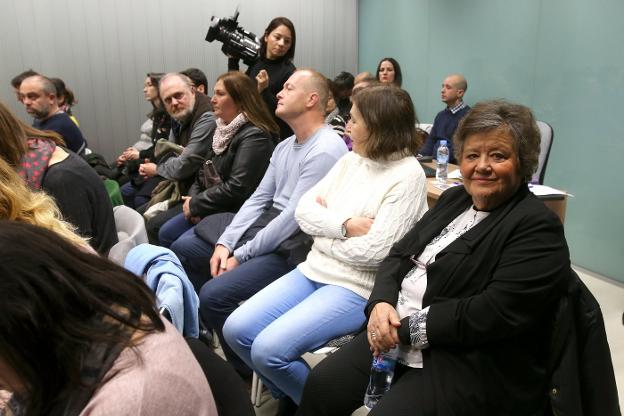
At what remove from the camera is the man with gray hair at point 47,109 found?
3381mm

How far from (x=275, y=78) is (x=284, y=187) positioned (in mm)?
1552

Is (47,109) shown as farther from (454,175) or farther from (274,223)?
(454,175)

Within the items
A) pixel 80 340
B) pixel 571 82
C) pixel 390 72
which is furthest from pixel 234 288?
pixel 390 72

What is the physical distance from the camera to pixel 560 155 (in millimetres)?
3852

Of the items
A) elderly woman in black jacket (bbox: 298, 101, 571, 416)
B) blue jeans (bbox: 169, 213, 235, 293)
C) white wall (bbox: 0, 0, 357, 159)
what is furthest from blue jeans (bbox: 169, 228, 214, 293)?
white wall (bbox: 0, 0, 357, 159)

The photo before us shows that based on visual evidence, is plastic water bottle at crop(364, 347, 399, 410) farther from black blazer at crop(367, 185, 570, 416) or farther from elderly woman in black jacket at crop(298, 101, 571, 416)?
black blazer at crop(367, 185, 570, 416)

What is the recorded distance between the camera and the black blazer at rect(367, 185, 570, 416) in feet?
4.41

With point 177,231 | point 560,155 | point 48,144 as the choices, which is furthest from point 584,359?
point 560,155

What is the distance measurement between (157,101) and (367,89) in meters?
3.12

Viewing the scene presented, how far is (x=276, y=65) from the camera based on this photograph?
12.6 feet

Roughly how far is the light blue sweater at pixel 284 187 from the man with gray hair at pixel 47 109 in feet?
5.02

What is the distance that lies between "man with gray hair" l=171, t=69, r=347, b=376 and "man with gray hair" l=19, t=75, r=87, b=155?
136 centimetres

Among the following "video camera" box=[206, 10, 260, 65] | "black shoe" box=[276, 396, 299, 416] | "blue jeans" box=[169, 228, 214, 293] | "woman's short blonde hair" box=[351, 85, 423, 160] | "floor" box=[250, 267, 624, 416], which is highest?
"video camera" box=[206, 10, 260, 65]

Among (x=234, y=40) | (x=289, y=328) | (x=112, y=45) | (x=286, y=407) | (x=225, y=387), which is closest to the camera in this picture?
(x=225, y=387)
